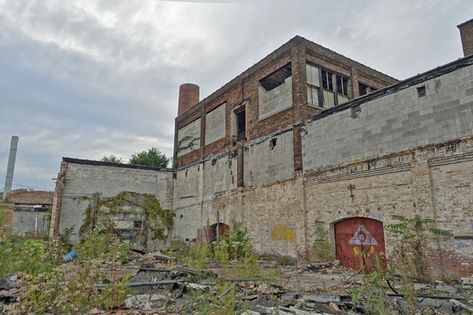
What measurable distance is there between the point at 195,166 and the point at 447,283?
1374cm

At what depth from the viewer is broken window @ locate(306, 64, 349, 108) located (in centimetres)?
1362

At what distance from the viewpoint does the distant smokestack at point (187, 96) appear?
22959mm

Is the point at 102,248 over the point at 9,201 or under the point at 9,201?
under

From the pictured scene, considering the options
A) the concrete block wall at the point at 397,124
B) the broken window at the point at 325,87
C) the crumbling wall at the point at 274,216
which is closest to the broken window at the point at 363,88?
the broken window at the point at 325,87

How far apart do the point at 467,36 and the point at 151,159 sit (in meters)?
25.7

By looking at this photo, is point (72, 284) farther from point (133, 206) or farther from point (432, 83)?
point (133, 206)

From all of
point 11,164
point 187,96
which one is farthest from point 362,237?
point 11,164

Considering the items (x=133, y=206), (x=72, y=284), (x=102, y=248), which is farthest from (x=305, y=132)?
(x=133, y=206)

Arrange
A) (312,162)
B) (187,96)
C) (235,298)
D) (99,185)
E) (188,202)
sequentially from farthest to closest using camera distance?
(187,96), (188,202), (99,185), (312,162), (235,298)

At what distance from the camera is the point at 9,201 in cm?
2695

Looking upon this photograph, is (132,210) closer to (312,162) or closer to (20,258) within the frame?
(312,162)

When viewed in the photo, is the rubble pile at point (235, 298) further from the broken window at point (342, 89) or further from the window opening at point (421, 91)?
the broken window at point (342, 89)

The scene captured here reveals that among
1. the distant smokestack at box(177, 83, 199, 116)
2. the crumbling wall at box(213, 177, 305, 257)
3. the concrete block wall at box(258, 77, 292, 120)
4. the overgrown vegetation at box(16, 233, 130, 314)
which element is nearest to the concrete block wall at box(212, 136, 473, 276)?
the crumbling wall at box(213, 177, 305, 257)

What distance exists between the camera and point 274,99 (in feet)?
47.2
